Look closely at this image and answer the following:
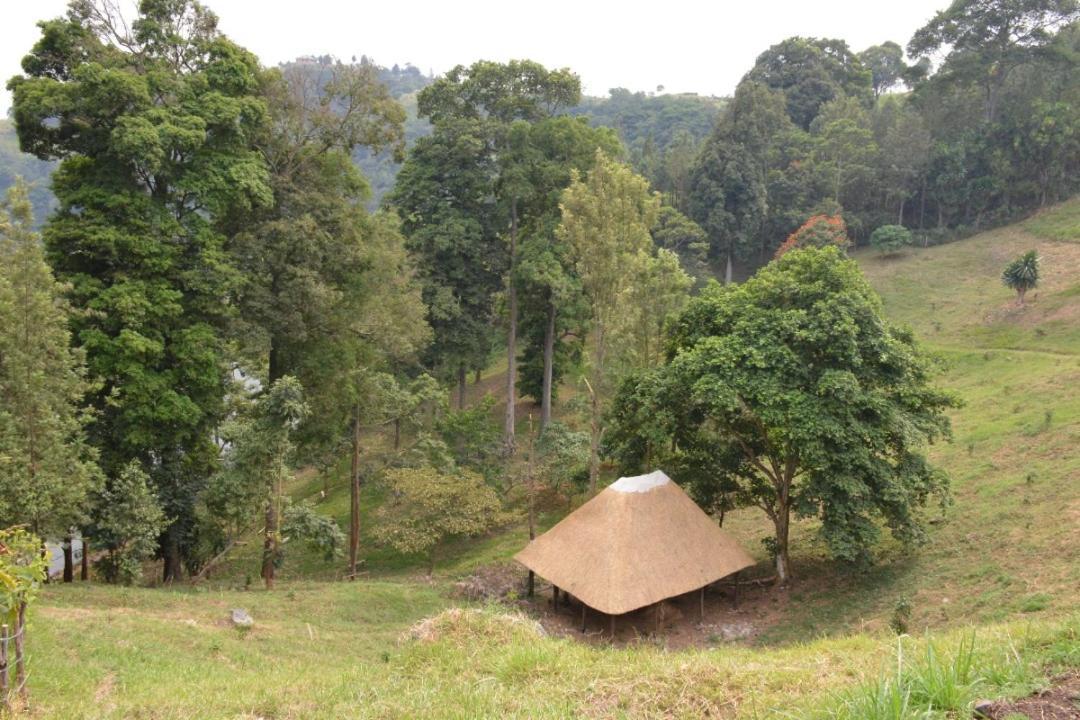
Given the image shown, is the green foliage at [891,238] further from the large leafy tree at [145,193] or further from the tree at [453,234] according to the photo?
the large leafy tree at [145,193]

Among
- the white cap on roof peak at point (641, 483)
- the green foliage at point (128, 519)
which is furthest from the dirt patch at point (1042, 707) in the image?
the green foliage at point (128, 519)

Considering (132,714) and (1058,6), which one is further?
(1058,6)

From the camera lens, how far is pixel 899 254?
44.7 metres

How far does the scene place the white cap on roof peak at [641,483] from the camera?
51.4 feet

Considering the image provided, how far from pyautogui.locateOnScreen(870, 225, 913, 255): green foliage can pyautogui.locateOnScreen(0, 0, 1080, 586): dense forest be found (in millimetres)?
25715

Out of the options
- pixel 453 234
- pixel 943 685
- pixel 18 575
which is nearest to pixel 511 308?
pixel 453 234

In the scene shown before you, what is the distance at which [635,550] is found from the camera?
14672mm

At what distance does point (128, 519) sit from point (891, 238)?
43315mm

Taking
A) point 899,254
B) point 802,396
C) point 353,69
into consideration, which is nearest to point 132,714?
point 802,396

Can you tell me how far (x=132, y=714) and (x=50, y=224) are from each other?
12.8 meters

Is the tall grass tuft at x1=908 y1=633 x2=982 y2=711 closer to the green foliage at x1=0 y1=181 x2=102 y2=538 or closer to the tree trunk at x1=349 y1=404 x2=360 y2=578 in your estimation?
the green foliage at x1=0 y1=181 x2=102 y2=538

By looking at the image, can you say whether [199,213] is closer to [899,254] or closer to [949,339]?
[949,339]

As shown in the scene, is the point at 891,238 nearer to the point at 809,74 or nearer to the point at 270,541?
the point at 809,74

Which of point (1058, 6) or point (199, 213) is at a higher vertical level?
point (1058, 6)
